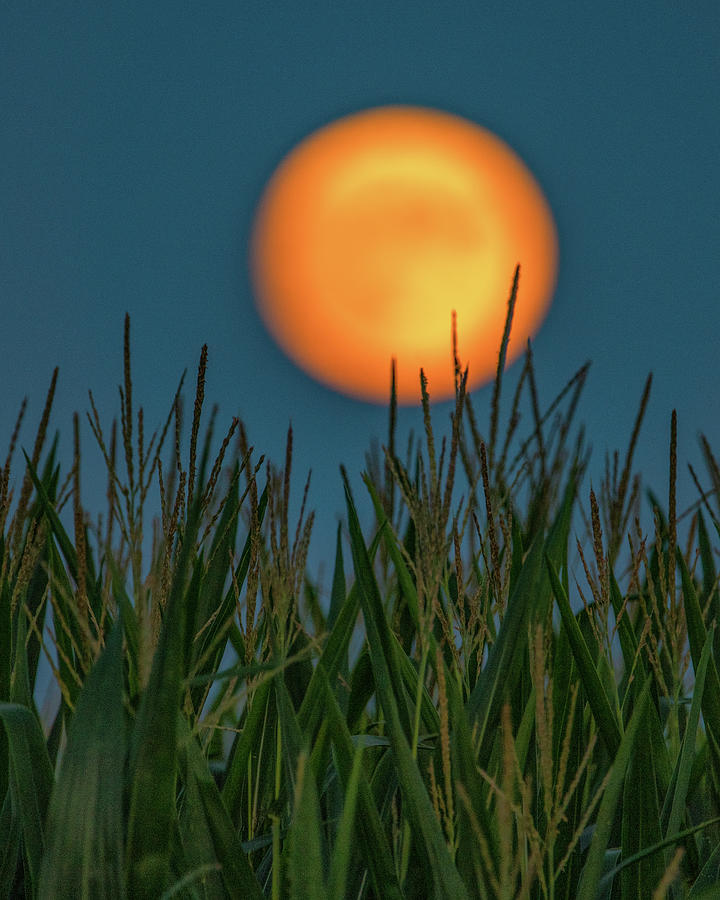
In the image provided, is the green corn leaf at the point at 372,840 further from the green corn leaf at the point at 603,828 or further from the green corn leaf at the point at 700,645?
the green corn leaf at the point at 700,645

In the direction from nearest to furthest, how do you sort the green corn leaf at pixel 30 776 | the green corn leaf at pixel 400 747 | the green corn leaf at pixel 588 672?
the green corn leaf at pixel 400 747
the green corn leaf at pixel 30 776
the green corn leaf at pixel 588 672

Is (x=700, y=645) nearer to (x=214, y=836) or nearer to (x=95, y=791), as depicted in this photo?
(x=214, y=836)

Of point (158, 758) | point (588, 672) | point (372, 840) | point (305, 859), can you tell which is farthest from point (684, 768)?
point (158, 758)

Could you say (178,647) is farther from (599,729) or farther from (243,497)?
(599,729)

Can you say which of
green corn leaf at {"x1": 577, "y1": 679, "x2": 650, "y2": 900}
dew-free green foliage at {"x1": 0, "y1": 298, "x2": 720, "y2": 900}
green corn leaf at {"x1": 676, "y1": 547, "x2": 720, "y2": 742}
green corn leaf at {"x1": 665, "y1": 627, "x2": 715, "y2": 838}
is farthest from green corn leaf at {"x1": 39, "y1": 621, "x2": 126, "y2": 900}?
green corn leaf at {"x1": 676, "y1": 547, "x2": 720, "y2": 742}

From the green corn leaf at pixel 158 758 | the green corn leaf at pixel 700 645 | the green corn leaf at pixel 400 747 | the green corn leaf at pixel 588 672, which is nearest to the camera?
the green corn leaf at pixel 158 758

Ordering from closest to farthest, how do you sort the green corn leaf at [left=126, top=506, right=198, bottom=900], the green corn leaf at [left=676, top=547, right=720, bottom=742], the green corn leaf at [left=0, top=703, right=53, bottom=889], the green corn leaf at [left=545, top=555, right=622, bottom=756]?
the green corn leaf at [left=126, top=506, right=198, bottom=900]
the green corn leaf at [left=0, top=703, right=53, bottom=889]
the green corn leaf at [left=545, top=555, right=622, bottom=756]
the green corn leaf at [left=676, top=547, right=720, bottom=742]

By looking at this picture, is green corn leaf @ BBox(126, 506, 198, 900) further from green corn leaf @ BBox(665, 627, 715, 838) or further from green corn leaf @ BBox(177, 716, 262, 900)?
green corn leaf @ BBox(665, 627, 715, 838)

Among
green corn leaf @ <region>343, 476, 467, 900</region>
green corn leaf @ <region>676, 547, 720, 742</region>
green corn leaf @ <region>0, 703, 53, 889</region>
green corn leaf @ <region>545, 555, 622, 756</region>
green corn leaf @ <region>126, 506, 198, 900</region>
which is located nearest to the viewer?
green corn leaf @ <region>126, 506, 198, 900</region>

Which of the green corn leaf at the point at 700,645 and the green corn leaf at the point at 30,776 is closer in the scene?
the green corn leaf at the point at 30,776

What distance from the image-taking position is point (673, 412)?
1321 mm

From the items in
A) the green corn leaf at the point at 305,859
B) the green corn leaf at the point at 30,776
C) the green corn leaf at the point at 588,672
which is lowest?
the green corn leaf at the point at 305,859

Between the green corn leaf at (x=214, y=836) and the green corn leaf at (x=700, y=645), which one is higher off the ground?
the green corn leaf at (x=700, y=645)

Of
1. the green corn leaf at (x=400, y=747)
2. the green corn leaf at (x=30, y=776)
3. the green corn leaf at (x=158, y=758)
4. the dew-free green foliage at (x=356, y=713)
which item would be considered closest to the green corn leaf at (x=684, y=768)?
the dew-free green foliage at (x=356, y=713)
